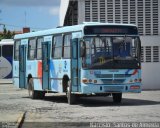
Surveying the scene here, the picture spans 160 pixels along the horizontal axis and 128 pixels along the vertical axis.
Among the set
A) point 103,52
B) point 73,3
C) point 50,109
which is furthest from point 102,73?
point 73,3

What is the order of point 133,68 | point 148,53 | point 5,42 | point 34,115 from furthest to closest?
point 5,42 < point 148,53 < point 133,68 < point 34,115

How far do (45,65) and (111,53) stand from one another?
4565 millimetres

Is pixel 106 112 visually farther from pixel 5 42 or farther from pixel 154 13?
pixel 5 42

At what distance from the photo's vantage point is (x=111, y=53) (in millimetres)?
21922

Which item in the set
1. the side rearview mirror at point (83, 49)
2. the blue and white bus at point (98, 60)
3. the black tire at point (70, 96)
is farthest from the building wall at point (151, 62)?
the side rearview mirror at point (83, 49)

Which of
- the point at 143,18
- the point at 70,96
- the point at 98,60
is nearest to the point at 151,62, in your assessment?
the point at 143,18

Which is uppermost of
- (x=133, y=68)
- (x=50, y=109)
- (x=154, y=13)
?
(x=154, y=13)

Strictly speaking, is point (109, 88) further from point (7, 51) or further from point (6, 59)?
point (7, 51)

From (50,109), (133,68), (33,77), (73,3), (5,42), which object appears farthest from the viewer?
(5,42)

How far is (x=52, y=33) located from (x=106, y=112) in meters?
6.87

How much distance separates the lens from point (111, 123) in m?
15.8

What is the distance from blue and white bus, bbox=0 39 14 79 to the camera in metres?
50.5

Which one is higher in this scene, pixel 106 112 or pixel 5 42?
pixel 5 42

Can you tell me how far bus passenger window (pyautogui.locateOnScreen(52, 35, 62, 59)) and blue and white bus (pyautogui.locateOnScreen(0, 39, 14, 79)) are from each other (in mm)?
25923
